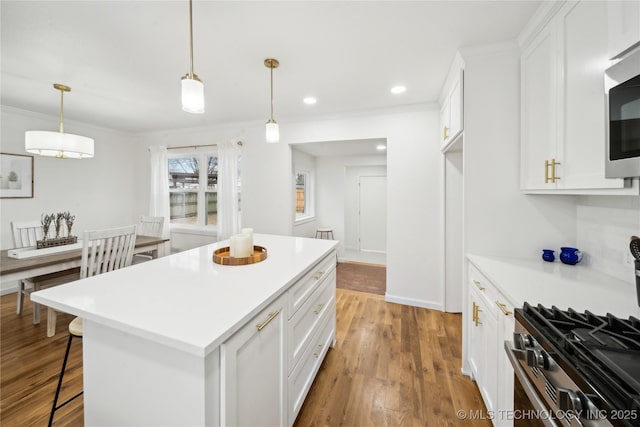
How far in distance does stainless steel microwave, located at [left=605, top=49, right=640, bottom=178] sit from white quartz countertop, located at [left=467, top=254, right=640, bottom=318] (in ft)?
1.83

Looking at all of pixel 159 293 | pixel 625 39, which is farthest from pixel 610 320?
pixel 159 293

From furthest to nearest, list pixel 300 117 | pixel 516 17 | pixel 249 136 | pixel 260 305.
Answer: pixel 249 136
pixel 300 117
pixel 516 17
pixel 260 305

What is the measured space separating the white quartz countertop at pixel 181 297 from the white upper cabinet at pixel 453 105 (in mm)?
1664

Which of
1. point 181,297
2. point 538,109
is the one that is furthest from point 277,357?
point 538,109

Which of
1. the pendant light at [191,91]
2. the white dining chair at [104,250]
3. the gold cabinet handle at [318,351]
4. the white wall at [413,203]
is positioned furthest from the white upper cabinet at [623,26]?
the white dining chair at [104,250]

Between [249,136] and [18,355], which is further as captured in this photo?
[249,136]

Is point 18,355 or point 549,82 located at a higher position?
point 549,82

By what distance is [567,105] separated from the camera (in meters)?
1.29

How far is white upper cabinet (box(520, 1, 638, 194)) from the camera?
1.10m

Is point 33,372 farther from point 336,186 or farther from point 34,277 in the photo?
point 336,186

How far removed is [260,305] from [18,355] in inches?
103

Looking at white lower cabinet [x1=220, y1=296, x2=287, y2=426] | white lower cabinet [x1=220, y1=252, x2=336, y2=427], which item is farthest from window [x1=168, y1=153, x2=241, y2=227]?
white lower cabinet [x1=220, y1=296, x2=287, y2=426]

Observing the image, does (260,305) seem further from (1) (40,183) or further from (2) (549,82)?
(1) (40,183)

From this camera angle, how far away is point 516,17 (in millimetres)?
1569
